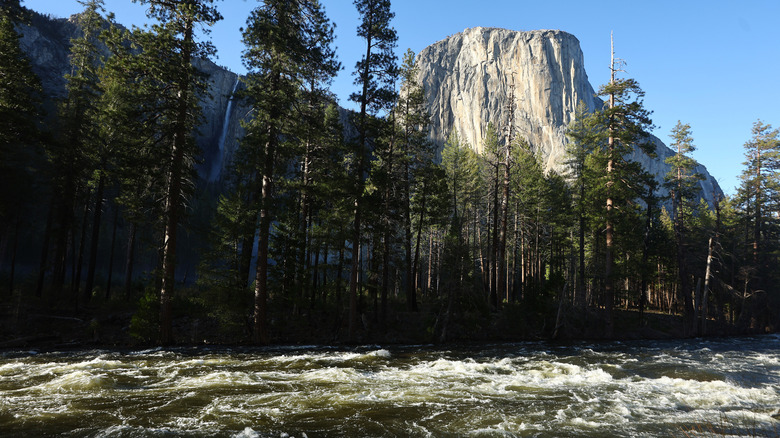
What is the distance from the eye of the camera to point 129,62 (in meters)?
12.5

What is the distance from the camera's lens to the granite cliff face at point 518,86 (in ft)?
436

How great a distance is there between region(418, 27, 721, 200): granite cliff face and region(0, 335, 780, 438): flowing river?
401 feet

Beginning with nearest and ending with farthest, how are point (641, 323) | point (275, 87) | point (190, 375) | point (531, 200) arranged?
1. point (190, 375)
2. point (275, 87)
3. point (641, 323)
4. point (531, 200)

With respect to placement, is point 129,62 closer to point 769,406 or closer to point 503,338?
point 769,406

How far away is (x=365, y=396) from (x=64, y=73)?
265 feet

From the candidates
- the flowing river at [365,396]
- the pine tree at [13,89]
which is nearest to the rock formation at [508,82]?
the pine tree at [13,89]

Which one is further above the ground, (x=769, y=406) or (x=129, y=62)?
(x=129, y=62)

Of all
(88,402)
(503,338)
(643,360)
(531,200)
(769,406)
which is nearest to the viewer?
(88,402)

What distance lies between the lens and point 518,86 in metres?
136

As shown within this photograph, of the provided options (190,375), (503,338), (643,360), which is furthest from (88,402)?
(503,338)

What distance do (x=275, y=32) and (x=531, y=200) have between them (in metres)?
28.9

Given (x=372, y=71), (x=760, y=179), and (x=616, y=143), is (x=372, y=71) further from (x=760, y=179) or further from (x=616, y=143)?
(x=760, y=179)

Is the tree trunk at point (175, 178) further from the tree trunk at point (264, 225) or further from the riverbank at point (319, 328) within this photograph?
the tree trunk at point (264, 225)

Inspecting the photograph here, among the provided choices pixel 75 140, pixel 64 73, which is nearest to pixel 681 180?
pixel 75 140
